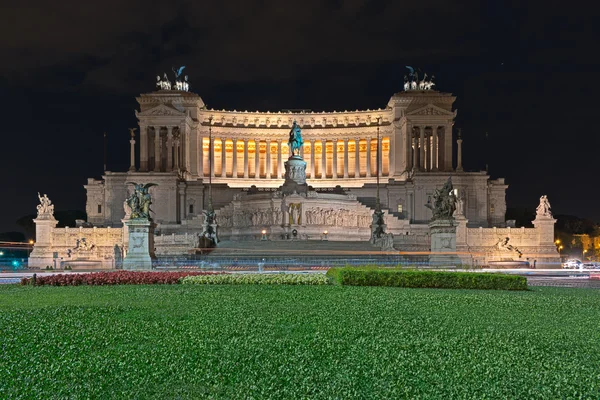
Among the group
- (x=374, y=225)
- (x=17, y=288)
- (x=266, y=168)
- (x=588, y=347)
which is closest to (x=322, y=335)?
(x=588, y=347)

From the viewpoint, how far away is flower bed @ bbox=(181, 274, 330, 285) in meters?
30.4

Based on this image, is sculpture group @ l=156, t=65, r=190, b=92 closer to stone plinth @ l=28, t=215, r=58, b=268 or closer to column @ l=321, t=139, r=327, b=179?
column @ l=321, t=139, r=327, b=179

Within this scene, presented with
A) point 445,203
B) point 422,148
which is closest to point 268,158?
point 422,148

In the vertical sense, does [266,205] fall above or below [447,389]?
above

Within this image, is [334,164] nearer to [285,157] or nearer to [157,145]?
[285,157]

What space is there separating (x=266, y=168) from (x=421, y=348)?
108 meters

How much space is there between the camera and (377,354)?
43.3 feet

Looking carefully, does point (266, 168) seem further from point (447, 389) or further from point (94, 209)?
point (447, 389)

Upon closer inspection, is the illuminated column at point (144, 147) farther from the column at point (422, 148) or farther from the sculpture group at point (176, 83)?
the column at point (422, 148)

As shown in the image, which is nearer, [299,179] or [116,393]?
[116,393]

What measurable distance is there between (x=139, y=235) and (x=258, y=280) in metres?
17.6

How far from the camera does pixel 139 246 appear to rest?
4600 cm

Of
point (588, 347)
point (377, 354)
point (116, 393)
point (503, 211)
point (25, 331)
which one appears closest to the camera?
point (116, 393)

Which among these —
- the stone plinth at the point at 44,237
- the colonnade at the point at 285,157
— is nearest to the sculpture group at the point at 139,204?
the stone plinth at the point at 44,237
